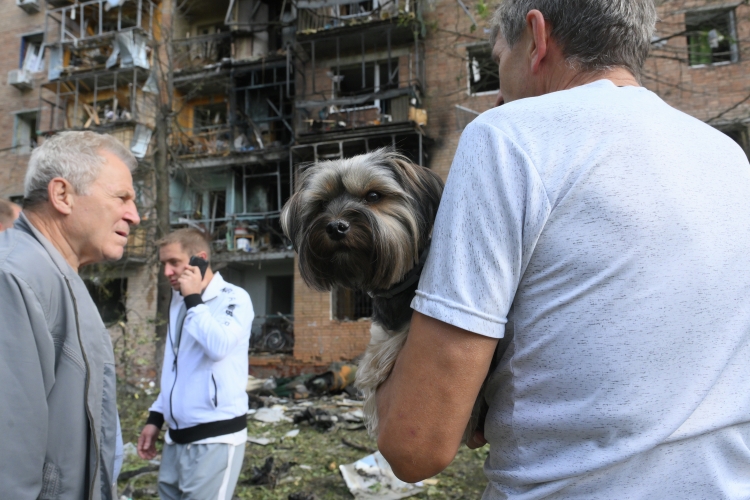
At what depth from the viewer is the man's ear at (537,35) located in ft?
4.05

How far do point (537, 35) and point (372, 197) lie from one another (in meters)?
0.93

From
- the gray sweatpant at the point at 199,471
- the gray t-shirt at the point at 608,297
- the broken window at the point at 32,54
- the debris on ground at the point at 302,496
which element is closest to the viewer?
the gray t-shirt at the point at 608,297

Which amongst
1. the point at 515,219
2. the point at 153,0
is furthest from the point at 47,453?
the point at 153,0

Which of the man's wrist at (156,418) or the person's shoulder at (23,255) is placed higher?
the person's shoulder at (23,255)

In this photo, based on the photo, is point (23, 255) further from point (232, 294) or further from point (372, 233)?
point (232, 294)

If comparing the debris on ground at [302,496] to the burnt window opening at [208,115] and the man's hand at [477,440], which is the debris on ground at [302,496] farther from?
the burnt window opening at [208,115]

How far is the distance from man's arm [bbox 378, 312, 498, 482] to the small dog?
1.91 ft

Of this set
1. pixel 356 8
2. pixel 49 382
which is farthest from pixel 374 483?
pixel 356 8

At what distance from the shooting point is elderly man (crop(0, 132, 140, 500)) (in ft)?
5.81

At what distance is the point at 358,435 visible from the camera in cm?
835

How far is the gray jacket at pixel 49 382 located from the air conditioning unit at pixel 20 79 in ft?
83.3

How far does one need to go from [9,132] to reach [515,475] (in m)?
28.0

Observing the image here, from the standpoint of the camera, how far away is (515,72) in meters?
1.34

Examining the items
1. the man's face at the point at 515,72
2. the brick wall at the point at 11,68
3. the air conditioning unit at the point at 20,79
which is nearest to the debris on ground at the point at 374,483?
the man's face at the point at 515,72
